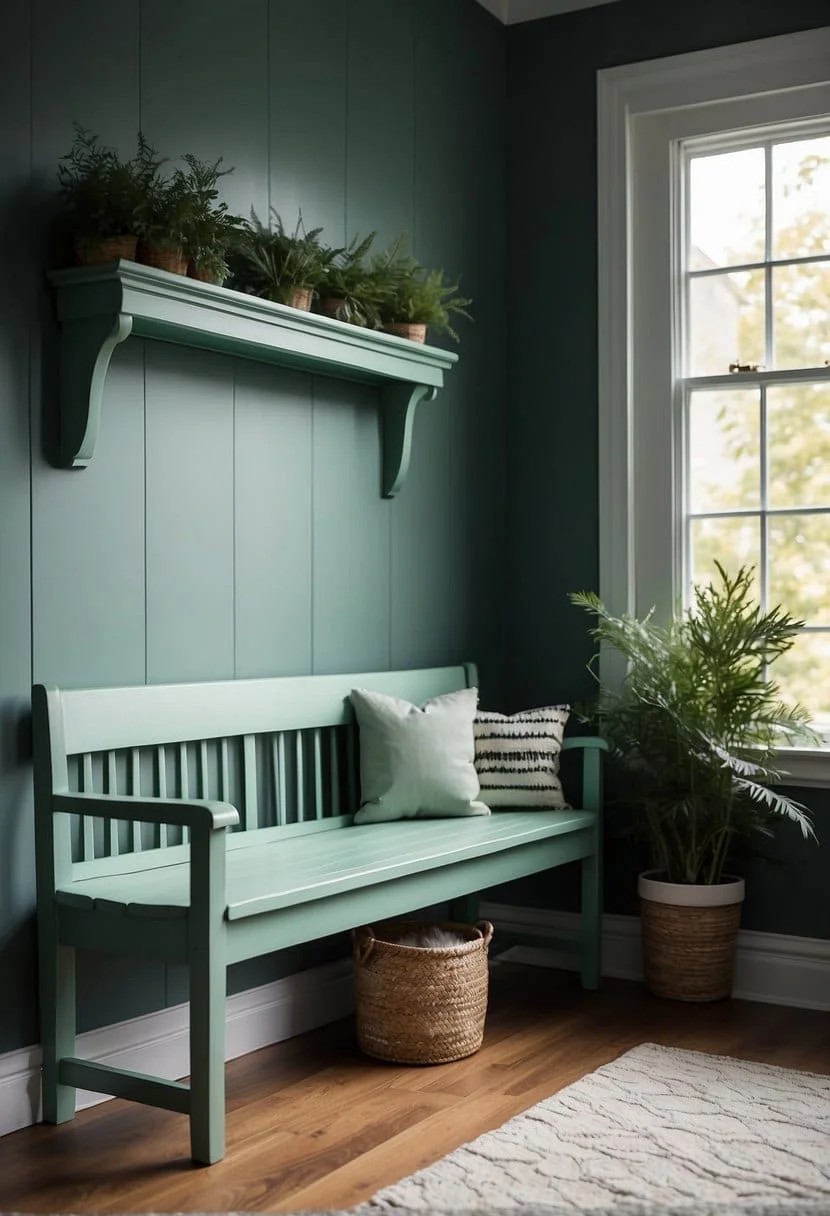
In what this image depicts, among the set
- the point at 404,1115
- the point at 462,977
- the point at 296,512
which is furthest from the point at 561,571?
the point at 404,1115

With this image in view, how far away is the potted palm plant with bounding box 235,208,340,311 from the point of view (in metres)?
3.16

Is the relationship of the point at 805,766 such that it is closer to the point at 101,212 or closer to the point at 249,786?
the point at 249,786

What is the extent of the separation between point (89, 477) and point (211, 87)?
1001 millimetres

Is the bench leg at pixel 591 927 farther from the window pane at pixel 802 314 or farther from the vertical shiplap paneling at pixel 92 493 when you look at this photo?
the window pane at pixel 802 314

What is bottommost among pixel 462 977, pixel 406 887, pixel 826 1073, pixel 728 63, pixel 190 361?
pixel 826 1073

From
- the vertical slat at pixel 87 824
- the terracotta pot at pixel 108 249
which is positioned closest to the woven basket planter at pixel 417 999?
the vertical slat at pixel 87 824

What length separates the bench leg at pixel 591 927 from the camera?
12.7ft

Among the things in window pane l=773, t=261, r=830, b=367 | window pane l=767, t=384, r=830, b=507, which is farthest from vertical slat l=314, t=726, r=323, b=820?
window pane l=773, t=261, r=830, b=367

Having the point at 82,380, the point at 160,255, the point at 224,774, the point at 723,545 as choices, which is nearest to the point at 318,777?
the point at 224,774

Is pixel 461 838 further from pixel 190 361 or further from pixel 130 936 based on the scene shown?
pixel 190 361

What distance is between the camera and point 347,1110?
2.86m

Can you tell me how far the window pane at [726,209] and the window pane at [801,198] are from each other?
0.05 metres

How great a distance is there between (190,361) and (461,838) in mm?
1280

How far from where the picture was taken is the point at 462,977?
3184mm
